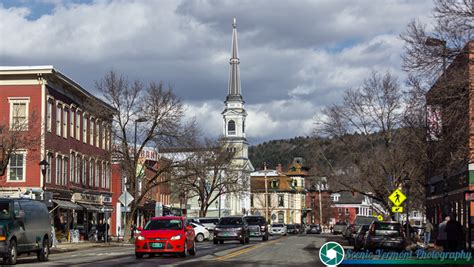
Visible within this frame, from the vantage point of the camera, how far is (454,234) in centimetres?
2542

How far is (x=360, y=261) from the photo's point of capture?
2161 centimetres

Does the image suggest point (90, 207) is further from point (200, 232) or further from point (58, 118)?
point (200, 232)

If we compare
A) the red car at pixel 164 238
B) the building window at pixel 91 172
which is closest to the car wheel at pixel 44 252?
the red car at pixel 164 238

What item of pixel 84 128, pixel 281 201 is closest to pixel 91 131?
pixel 84 128

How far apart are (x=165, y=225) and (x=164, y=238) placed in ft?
2.99

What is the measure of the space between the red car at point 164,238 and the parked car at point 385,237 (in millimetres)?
8325

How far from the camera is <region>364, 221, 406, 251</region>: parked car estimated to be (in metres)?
32.9

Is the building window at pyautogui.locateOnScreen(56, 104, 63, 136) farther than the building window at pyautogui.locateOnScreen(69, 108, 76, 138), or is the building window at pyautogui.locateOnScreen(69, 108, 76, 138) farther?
the building window at pyautogui.locateOnScreen(69, 108, 76, 138)

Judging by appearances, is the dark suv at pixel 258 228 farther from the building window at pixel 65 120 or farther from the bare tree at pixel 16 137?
the bare tree at pixel 16 137

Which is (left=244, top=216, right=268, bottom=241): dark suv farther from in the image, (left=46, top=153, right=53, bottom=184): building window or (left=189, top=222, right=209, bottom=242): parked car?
(left=46, top=153, right=53, bottom=184): building window

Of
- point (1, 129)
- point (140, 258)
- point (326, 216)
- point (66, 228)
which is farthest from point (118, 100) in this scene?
point (326, 216)

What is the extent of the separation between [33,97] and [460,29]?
32892 mm

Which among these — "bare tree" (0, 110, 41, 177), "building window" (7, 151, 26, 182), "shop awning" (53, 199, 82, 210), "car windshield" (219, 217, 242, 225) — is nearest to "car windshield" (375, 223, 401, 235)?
"car windshield" (219, 217, 242, 225)

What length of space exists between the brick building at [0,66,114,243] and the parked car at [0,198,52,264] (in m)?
18.5
